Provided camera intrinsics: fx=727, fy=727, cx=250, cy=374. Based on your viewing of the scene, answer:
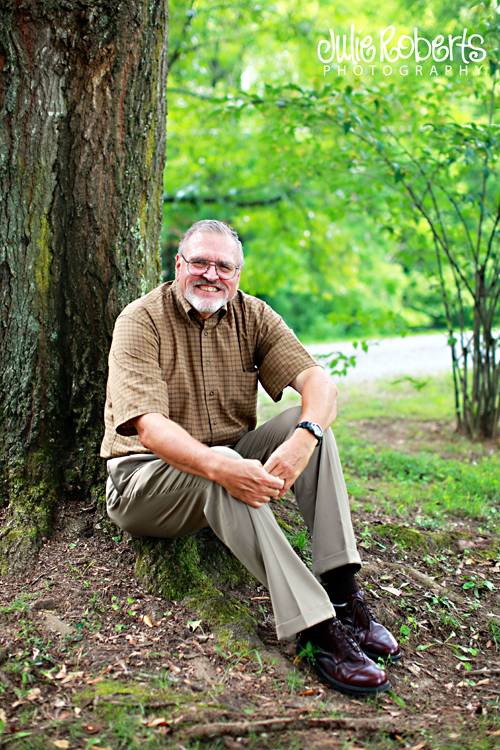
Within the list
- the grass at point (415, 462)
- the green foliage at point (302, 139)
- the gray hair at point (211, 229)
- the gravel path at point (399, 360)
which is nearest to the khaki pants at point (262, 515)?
the gray hair at point (211, 229)

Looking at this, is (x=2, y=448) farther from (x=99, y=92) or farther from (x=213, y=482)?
(x=99, y=92)

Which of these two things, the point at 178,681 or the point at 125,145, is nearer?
the point at 178,681

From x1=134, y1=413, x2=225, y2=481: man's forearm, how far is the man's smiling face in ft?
1.84

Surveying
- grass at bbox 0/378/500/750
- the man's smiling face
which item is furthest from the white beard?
grass at bbox 0/378/500/750

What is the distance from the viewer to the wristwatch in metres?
2.98

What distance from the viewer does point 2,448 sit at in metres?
3.40

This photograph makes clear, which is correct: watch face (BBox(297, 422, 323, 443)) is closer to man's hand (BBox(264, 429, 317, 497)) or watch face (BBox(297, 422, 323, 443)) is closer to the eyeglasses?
man's hand (BBox(264, 429, 317, 497))

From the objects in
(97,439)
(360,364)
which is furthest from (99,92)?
(360,364)

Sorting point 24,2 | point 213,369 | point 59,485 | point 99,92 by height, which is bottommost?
point 59,485

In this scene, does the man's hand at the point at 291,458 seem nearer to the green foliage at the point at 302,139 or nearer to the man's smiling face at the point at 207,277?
the man's smiling face at the point at 207,277

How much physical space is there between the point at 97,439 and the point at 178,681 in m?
1.30

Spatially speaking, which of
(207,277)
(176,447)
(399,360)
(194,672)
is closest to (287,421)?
(176,447)

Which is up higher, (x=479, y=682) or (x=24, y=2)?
(x=24, y=2)

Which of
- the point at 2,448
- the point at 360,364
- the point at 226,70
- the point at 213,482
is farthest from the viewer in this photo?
the point at 226,70
